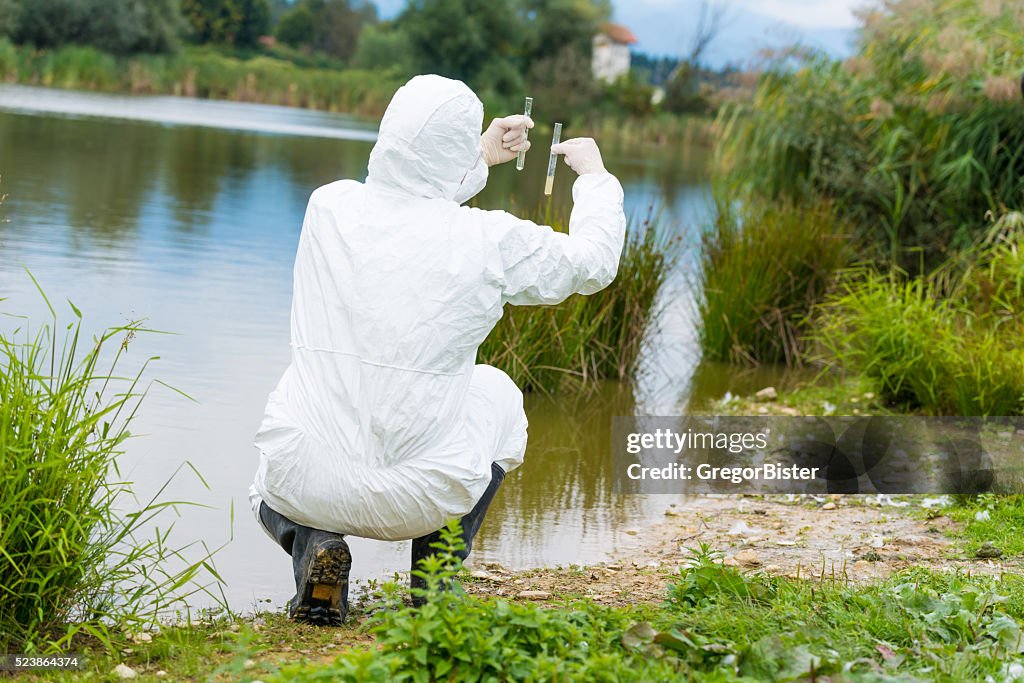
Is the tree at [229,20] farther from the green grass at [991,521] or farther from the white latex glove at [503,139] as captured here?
the white latex glove at [503,139]

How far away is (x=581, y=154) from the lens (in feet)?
10.3

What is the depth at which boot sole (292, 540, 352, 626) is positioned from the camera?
270 cm

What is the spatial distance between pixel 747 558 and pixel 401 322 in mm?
1597

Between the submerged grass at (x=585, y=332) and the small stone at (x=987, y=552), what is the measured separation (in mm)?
2446

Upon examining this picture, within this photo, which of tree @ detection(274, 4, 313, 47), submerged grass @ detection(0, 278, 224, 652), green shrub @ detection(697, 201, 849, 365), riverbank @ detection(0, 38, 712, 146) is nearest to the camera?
submerged grass @ detection(0, 278, 224, 652)

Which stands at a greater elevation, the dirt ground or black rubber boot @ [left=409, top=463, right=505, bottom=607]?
black rubber boot @ [left=409, top=463, right=505, bottom=607]

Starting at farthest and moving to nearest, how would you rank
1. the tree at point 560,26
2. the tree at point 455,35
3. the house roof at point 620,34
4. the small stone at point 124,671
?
the house roof at point 620,34 → the tree at point 560,26 → the tree at point 455,35 → the small stone at point 124,671

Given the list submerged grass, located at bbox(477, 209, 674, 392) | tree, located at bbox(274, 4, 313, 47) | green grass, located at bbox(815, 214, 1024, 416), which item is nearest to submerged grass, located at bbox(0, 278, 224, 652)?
submerged grass, located at bbox(477, 209, 674, 392)

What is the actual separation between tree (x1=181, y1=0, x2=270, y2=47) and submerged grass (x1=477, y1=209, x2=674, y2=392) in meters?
46.0

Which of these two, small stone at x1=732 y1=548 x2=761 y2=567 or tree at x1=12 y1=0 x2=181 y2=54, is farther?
tree at x1=12 y1=0 x2=181 y2=54

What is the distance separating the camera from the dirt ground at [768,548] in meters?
3.40

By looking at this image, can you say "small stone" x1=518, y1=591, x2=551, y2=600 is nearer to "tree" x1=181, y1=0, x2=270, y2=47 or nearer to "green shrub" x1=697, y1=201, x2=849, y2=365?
"green shrub" x1=697, y1=201, x2=849, y2=365

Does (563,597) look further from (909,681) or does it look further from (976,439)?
(976,439)

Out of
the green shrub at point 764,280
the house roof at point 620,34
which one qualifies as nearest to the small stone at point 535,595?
the green shrub at point 764,280
